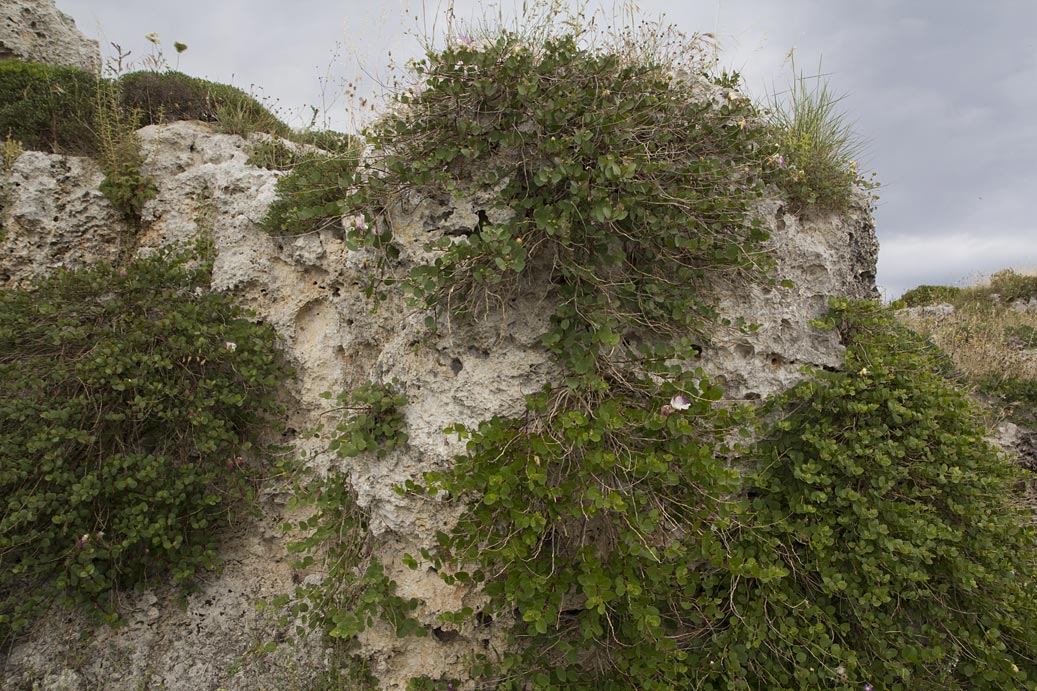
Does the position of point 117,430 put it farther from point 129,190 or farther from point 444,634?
point 129,190

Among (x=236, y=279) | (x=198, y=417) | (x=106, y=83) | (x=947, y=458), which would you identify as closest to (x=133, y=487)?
(x=198, y=417)

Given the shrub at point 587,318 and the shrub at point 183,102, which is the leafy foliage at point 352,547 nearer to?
the shrub at point 587,318

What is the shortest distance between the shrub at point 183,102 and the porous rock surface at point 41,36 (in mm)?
1182

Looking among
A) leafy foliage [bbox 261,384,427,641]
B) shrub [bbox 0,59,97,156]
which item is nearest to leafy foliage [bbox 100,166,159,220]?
shrub [bbox 0,59,97,156]

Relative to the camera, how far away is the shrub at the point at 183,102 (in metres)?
6.43

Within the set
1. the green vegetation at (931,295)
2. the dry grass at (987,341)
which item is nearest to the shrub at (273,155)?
the dry grass at (987,341)

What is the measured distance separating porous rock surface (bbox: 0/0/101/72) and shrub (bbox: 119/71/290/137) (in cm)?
118

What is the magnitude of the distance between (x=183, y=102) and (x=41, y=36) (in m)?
3.11

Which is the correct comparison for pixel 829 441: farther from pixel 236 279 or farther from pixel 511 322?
pixel 236 279

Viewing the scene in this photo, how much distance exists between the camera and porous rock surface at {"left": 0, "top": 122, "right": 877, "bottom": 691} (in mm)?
3156

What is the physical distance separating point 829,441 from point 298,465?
3.24m

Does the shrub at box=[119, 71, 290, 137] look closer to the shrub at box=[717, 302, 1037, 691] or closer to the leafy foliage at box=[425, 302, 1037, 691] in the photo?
the leafy foliage at box=[425, 302, 1037, 691]

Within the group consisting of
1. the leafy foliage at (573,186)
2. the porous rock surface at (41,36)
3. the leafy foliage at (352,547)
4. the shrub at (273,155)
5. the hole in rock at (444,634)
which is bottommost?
the hole in rock at (444,634)

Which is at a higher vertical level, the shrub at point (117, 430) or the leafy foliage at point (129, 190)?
the leafy foliage at point (129, 190)
